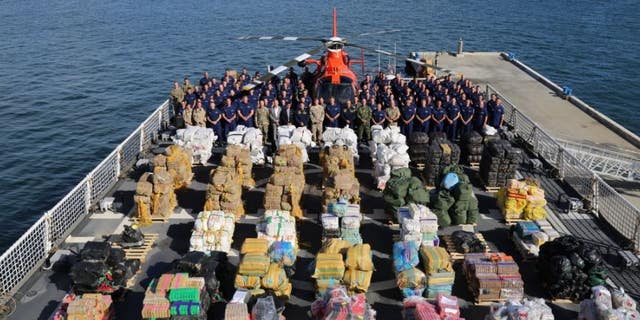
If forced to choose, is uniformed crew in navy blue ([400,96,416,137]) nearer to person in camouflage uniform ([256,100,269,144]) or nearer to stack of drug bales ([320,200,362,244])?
person in camouflage uniform ([256,100,269,144])

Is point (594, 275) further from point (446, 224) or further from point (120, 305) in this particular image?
point (120, 305)

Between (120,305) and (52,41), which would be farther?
(52,41)

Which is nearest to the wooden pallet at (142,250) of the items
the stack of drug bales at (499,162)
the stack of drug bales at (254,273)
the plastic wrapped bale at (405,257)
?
the stack of drug bales at (254,273)

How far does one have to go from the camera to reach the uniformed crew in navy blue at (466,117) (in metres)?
18.2

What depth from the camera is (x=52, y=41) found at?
5022 cm

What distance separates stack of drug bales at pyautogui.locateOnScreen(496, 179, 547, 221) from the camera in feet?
44.2

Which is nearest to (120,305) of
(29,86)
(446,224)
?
(446,224)

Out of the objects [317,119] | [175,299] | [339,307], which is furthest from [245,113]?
[339,307]

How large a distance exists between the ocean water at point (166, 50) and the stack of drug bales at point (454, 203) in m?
16.0

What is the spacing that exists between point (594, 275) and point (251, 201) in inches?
338

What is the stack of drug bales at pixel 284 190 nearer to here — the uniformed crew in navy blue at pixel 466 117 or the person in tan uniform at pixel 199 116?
the person in tan uniform at pixel 199 116

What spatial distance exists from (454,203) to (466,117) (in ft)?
18.9

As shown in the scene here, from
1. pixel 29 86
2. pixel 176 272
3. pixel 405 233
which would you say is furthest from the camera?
pixel 29 86

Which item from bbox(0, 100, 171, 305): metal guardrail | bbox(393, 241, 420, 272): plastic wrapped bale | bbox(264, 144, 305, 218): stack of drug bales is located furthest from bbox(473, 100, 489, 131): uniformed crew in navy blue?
bbox(0, 100, 171, 305): metal guardrail
